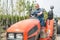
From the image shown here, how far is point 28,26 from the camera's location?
532cm

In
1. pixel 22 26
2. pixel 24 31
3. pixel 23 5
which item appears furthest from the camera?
pixel 23 5

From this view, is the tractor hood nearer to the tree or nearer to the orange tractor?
the orange tractor

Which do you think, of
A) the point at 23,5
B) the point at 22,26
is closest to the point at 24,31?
the point at 22,26

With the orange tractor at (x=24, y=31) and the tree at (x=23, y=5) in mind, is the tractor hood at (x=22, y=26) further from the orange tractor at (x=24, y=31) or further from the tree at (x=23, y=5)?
the tree at (x=23, y=5)

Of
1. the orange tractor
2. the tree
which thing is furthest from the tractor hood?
the tree

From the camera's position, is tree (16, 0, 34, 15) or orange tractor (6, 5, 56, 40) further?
tree (16, 0, 34, 15)

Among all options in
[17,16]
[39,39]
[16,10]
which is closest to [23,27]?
[39,39]

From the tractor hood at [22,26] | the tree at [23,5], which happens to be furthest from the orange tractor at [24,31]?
the tree at [23,5]

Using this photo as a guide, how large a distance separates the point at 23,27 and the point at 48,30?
1897 millimetres

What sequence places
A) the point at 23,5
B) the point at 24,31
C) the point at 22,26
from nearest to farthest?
the point at 24,31
the point at 22,26
the point at 23,5

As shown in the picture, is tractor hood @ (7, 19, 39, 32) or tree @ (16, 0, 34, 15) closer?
tractor hood @ (7, 19, 39, 32)

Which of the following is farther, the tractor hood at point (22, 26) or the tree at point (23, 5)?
the tree at point (23, 5)

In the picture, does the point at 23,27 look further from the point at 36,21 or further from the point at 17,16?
the point at 17,16

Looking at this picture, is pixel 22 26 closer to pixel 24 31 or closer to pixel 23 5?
pixel 24 31
